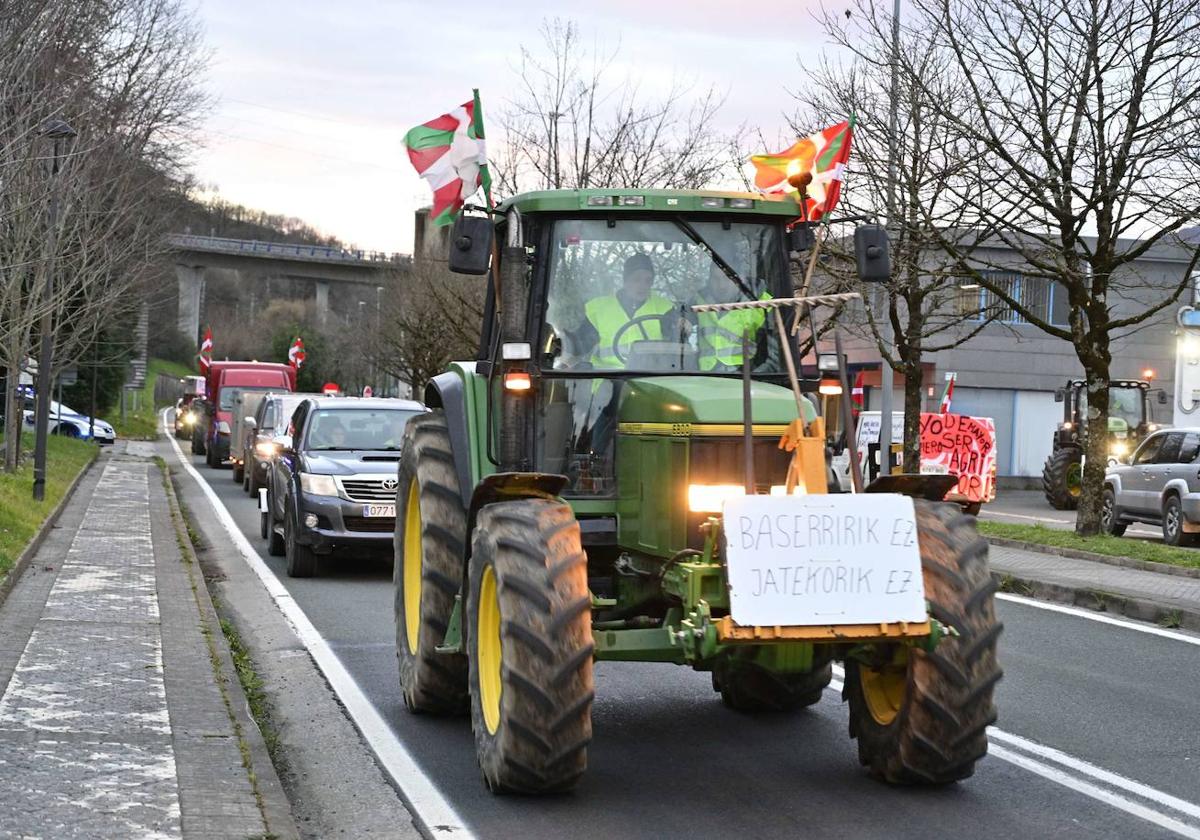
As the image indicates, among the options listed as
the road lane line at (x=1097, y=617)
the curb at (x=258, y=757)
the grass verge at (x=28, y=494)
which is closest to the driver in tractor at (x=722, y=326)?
the curb at (x=258, y=757)

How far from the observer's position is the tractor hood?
720 cm

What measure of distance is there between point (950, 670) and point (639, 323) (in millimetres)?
2322

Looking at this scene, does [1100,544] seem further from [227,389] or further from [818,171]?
[227,389]

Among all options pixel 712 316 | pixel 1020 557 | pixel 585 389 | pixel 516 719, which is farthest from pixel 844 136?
pixel 1020 557

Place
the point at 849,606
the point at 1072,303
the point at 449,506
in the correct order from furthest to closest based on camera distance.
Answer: the point at 1072,303 → the point at 449,506 → the point at 849,606

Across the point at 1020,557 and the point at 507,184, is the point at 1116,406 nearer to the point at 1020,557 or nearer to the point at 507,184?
the point at 507,184

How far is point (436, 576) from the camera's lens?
8547 mm

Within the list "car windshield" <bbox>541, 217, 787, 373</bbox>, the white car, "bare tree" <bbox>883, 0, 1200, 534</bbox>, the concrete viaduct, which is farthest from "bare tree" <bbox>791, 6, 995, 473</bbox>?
the concrete viaduct

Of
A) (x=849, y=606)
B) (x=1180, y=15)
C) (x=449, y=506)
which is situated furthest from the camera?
(x=1180, y=15)

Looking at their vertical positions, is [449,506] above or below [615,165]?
below

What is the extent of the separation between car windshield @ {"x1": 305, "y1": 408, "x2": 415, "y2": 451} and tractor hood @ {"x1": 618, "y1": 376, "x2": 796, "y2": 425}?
1043 centimetres

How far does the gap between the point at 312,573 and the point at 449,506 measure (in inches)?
325

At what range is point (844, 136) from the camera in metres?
8.30

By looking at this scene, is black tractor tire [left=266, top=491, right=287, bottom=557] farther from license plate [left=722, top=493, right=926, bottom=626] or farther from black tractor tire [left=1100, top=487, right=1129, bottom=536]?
black tractor tire [left=1100, top=487, right=1129, bottom=536]
